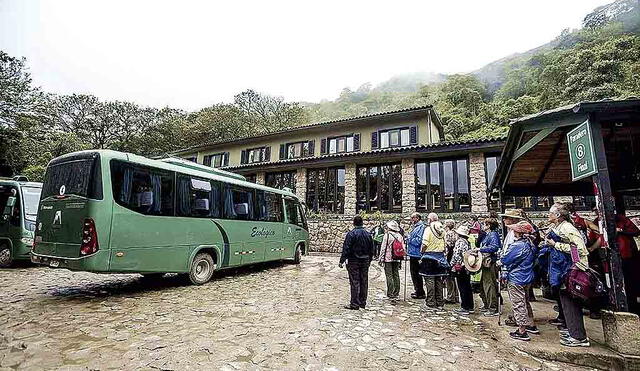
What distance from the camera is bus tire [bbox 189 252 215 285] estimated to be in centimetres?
768

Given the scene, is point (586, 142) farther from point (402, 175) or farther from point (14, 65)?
point (14, 65)

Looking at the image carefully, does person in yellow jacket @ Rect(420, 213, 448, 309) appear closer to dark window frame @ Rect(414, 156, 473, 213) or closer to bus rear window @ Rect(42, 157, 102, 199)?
bus rear window @ Rect(42, 157, 102, 199)

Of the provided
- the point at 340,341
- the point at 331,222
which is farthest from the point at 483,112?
the point at 340,341

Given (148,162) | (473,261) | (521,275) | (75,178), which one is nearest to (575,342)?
(521,275)

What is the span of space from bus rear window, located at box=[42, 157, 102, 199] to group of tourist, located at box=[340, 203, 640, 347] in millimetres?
A: 4846

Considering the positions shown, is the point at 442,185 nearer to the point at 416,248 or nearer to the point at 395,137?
the point at 395,137

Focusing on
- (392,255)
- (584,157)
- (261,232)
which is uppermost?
(584,157)

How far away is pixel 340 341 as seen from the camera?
4.11 meters

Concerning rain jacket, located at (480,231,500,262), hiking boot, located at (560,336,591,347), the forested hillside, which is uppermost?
the forested hillside

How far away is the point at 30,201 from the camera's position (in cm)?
1052

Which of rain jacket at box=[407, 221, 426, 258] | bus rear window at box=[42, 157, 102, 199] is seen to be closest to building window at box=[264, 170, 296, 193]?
rain jacket at box=[407, 221, 426, 258]

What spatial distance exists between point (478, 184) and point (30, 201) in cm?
1761

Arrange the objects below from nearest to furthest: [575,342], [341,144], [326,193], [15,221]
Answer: [575,342] < [15,221] < [326,193] < [341,144]

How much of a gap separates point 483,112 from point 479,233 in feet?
108
